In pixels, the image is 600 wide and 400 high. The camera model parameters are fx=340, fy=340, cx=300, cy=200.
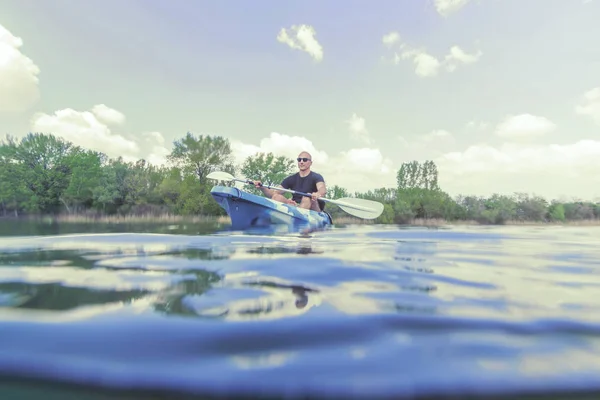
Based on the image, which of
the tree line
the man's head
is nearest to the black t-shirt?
the man's head

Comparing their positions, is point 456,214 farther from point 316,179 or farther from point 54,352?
point 54,352

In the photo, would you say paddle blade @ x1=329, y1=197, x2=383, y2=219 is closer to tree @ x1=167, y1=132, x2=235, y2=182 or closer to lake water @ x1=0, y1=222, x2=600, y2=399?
lake water @ x1=0, y1=222, x2=600, y2=399

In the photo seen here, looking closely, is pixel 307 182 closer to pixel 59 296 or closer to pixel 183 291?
pixel 183 291

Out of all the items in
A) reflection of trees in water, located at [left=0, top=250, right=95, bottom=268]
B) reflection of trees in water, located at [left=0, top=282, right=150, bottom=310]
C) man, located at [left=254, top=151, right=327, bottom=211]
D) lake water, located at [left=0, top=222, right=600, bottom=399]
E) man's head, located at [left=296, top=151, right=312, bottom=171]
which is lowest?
lake water, located at [left=0, top=222, right=600, bottom=399]

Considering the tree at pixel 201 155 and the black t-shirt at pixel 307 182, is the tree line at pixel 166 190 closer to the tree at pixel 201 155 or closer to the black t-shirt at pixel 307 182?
the tree at pixel 201 155

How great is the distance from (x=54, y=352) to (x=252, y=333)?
43cm

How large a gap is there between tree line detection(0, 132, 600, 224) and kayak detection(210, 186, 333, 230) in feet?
59.8

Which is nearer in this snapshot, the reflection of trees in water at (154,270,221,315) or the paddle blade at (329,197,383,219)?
the reflection of trees in water at (154,270,221,315)

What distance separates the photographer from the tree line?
26250 millimetres

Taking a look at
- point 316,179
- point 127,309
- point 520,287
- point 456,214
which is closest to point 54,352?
point 127,309

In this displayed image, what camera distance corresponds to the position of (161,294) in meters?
1.19

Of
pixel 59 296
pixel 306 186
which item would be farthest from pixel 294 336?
pixel 306 186

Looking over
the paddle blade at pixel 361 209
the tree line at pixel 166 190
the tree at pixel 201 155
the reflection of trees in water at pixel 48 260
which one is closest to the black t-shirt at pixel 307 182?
the paddle blade at pixel 361 209

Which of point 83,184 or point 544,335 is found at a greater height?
point 83,184
